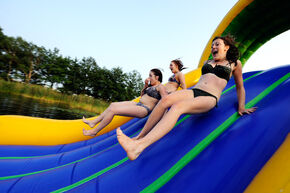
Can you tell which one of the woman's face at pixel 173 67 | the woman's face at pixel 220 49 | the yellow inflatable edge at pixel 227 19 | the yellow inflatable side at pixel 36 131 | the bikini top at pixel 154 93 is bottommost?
the yellow inflatable side at pixel 36 131

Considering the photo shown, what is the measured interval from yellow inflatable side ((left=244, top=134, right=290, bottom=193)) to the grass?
355 inches

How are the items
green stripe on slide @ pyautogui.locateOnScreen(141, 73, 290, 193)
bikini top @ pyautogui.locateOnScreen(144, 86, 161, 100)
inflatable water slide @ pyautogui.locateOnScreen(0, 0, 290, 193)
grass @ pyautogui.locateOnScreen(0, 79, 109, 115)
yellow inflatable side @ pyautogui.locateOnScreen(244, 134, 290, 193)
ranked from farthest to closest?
grass @ pyautogui.locateOnScreen(0, 79, 109, 115), bikini top @ pyautogui.locateOnScreen(144, 86, 161, 100), green stripe on slide @ pyautogui.locateOnScreen(141, 73, 290, 193), inflatable water slide @ pyautogui.locateOnScreen(0, 0, 290, 193), yellow inflatable side @ pyautogui.locateOnScreen(244, 134, 290, 193)

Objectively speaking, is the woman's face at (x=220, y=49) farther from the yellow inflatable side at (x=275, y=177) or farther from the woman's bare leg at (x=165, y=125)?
the yellow inflatable side at (x=275, y=177)

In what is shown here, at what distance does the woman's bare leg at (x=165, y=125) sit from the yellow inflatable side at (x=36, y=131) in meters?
1.64

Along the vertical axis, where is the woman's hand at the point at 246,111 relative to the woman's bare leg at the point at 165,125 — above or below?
above

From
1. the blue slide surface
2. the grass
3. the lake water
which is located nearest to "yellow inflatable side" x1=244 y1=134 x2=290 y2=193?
the blue slide surface

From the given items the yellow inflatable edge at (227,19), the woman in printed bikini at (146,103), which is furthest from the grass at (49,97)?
the woman in printed bikini at (146,103)

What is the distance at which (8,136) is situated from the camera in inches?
78.7

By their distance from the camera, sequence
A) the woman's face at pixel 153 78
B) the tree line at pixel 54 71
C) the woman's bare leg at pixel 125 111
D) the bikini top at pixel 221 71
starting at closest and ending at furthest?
1. the bikini top at pixel 221 71
2. the woman's bare leg at pixel 125 111
3. the woman's face at pixel 153 78
4. the tree line at pixel 54 71

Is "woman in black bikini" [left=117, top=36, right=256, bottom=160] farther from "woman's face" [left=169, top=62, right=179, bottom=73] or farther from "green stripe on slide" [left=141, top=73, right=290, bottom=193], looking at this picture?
"woman's face" [left=169, top=62, right=179, bottom=73]

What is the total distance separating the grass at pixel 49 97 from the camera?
9.45 meters

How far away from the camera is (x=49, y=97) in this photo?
9.84 m

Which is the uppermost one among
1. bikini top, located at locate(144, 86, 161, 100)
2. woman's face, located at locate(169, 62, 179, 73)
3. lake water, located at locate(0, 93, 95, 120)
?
woman's face, located at locate(169, 62, 179, 73)

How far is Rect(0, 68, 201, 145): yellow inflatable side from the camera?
6.64ft
